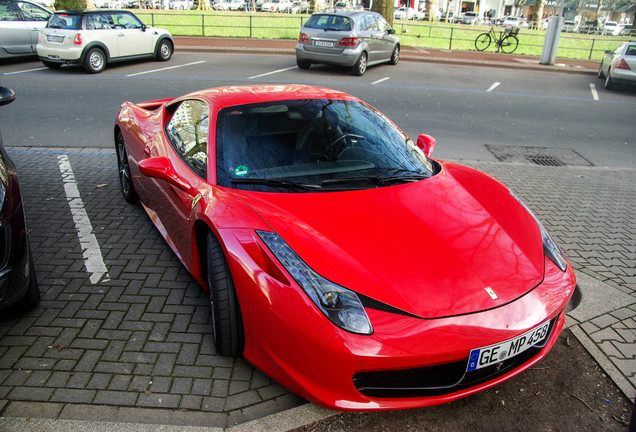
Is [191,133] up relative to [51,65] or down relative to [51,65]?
up

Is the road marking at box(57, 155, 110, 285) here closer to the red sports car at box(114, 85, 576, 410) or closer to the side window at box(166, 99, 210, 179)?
the red sports car at box(114, 85, 576, 410)

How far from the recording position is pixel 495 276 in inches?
104

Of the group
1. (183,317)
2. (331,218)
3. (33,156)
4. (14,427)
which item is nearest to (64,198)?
(33,156)

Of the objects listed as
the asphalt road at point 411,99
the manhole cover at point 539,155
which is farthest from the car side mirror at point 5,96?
the manhole cover at point 539,155

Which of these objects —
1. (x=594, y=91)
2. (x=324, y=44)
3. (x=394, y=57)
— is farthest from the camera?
(x=394, y=57)

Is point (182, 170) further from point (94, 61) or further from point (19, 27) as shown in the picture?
point (19, 27)

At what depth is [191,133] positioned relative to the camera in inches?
149

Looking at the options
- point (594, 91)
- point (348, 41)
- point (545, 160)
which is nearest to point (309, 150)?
point (545, 160)

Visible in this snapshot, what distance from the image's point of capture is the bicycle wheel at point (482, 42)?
23234mm

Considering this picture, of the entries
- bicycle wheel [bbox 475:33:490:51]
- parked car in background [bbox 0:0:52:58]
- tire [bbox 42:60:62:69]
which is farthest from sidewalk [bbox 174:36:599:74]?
tire [bbox 42:60:62:69]

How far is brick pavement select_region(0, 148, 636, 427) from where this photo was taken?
268 centimetres

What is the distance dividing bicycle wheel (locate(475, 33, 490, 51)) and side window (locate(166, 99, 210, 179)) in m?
21.8

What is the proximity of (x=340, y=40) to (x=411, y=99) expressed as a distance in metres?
3.58

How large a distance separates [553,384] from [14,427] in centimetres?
281
